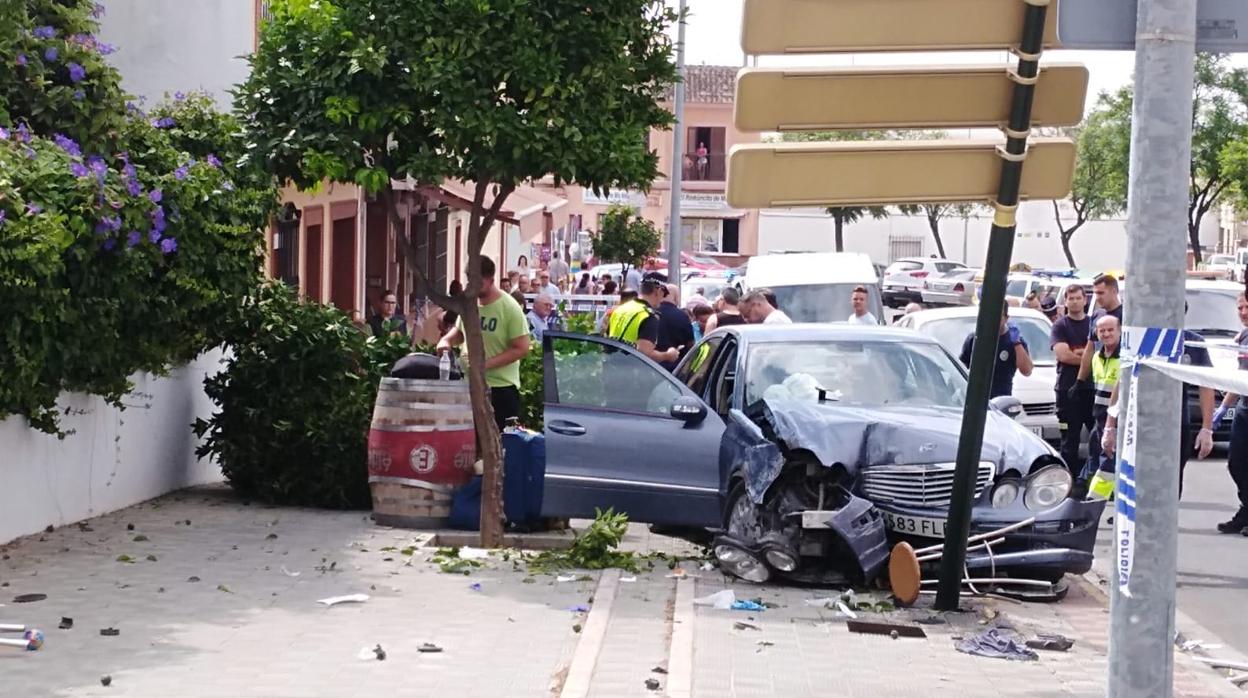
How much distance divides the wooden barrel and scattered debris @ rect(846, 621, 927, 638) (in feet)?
12.1

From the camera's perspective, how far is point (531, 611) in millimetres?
8820

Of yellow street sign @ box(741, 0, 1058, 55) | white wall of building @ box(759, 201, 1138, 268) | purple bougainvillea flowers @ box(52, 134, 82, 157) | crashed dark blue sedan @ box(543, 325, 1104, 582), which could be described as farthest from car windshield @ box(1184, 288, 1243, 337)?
white wall of building @ box(759, 201, 1138, 268)

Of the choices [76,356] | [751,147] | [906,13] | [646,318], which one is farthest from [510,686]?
[646,318]

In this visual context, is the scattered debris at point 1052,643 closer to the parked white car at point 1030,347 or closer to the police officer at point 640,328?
the police officer at point 640,328

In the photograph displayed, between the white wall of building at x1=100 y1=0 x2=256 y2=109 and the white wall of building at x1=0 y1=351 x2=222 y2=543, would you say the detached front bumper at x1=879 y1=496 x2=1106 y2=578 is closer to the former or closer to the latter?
the white wall of building at x1=0 y1=351 x2=222 y2=543

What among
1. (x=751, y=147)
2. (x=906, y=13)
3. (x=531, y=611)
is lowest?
(x=531, y=611)

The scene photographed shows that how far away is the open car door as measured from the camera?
1102 cm

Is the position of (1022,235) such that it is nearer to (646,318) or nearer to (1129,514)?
(646,318)

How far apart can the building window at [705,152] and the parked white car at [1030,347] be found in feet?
185

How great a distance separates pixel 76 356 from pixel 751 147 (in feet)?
15.6

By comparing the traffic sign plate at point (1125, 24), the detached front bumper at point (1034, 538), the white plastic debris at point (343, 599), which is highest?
the traffic sign plate at point (1125, 24)

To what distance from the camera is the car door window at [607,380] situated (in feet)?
37.2

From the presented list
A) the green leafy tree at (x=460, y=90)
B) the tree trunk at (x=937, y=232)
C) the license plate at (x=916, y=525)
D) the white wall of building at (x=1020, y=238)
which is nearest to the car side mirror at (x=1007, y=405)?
the license plate at (x=916, y=525)

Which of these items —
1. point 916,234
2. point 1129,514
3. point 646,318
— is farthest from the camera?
point 916,234
